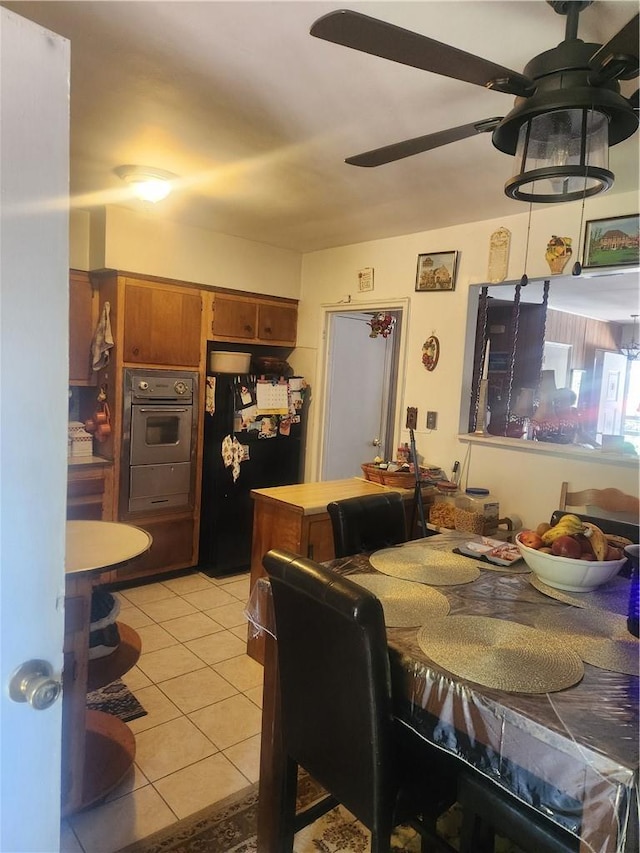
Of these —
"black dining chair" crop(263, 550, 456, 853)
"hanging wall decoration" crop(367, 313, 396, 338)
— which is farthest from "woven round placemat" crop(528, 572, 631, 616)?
"hanging wall decoration" crop(367, 313, 396, 338)

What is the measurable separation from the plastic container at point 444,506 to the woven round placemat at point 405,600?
1.37 metres

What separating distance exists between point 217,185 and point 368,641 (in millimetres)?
2484

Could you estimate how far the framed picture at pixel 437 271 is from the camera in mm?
3424

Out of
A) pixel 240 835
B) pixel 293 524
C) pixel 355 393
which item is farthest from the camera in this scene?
pixel 355 393

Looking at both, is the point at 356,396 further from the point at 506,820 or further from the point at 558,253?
the point at 506,820

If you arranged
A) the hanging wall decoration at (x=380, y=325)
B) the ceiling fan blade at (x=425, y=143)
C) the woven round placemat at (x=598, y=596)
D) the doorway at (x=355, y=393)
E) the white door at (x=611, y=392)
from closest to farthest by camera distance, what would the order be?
the ceiling fan blade at (x=425, y=143) → the woven round placemat at (x=598, y=596) → the hanging wall decoration at (x=380, y=325) → the doorway at (x=355, y=393) → the white door at (x=611, y=392)

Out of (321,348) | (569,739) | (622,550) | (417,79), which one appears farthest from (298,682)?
(321,348)

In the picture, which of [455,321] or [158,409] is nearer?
[455,321]

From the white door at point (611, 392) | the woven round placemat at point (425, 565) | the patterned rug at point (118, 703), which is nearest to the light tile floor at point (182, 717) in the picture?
the patterned rug at point (118, 703)

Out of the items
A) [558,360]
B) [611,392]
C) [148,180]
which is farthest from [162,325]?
[611,392]

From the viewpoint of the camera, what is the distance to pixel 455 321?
343cm

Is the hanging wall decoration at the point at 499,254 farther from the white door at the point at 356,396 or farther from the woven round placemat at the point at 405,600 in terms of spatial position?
the woven round placemat at the point at 405,600

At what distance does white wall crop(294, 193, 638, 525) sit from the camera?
2.87 m

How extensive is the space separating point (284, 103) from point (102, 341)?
7.03ft
